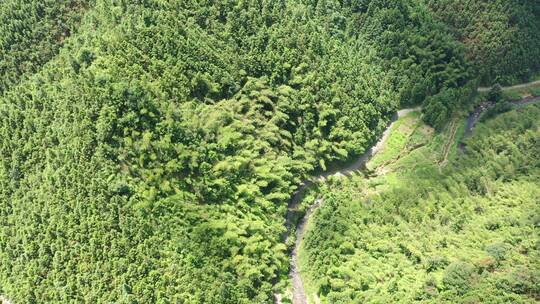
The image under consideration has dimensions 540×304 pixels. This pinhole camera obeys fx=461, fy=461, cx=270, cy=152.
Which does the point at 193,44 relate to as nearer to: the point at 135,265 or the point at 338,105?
the point at 338,105

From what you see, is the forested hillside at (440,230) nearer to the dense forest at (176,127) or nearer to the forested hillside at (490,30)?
the dense forest at (176,127)

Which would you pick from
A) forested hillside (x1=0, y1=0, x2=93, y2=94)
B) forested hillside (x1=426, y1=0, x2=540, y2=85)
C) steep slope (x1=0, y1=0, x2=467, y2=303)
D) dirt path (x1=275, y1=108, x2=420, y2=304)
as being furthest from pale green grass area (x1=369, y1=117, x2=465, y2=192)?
forested hillside (x1=0, y1=0, x2=93, y2=94)

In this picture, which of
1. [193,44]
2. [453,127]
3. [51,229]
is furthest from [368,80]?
[51,229]

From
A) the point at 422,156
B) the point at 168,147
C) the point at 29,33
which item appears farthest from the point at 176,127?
the point at 422,156

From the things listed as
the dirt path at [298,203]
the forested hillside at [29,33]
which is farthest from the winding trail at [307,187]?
the forested hillside at [29,33]

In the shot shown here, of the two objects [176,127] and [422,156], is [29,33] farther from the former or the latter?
[422,156]

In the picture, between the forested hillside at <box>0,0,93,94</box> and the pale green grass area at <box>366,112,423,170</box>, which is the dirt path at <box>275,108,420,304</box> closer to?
the pale green grass area at <box>366,112,423,170</box>

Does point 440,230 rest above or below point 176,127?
below
